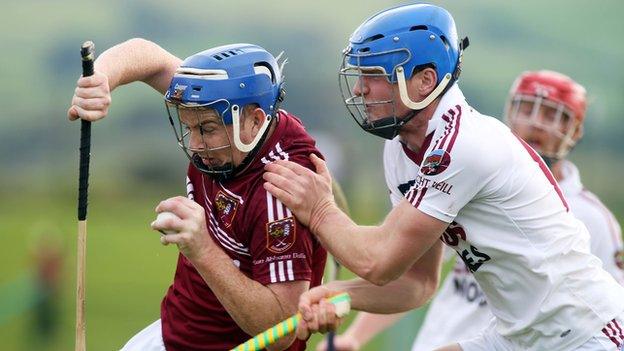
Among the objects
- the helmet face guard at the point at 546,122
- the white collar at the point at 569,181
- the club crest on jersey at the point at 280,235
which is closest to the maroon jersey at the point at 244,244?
the club crest on jersey at the point at 280,235

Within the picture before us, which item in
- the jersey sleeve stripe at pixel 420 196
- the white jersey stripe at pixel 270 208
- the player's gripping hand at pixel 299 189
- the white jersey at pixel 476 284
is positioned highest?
the jersey sleeve stripe at pixel 420 196

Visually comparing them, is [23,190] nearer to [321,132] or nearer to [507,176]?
[321,132]

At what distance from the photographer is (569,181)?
649 cm

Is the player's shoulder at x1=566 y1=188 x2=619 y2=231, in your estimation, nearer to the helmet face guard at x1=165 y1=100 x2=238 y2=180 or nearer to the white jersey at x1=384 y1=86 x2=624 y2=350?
the white jersey at x1=384 y1=86 x2=624 y2=350

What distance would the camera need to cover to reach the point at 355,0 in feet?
44.7

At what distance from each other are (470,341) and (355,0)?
9.12 metres

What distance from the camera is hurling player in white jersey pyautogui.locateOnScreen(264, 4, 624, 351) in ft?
14.1

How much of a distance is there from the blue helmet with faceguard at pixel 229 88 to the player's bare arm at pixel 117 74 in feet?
0.89

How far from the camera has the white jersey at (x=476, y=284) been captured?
6207mm

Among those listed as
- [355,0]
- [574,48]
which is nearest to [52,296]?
[355,0]

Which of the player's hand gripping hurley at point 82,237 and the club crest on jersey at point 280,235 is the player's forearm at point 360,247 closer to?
the club crest on jersey at point 280,235

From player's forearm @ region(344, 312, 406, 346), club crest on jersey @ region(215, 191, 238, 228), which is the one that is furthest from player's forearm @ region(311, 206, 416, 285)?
player's forearm @ region(344, 312, 406, 346)

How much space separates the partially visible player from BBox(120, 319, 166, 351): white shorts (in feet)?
6.45

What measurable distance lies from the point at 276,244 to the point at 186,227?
1.12 feet
